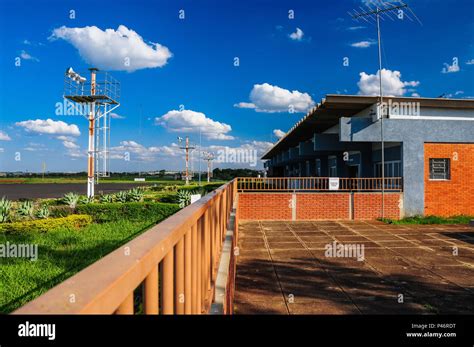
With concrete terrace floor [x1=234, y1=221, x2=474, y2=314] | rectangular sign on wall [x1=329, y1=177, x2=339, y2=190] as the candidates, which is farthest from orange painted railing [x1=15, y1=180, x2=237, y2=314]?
rectangular sign on wall [x1=329, y1=177, x2=339, y2=190]

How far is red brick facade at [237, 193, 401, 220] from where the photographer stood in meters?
15.2

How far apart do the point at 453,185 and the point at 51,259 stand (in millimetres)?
15695

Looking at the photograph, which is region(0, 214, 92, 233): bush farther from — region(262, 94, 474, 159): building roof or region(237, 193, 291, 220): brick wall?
region(262, 94, 474, 159): building roof

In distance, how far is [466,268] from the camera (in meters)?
7.12

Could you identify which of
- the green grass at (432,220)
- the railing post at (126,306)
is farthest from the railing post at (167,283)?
the green grass at (432,220)

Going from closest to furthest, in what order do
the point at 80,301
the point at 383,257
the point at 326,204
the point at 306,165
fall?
the point at 80,301, the point at 383,257, the point at 326,204, the point at 306,165

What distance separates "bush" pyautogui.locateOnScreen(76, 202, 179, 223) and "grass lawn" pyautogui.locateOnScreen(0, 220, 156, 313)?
8.40 feet

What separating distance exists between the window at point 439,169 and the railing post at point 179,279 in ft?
52.9

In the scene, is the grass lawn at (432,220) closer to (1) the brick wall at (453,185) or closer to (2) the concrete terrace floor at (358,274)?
(1) the brick wall at (453,185)

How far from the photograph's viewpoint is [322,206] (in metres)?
15.4

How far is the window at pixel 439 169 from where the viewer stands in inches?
589
